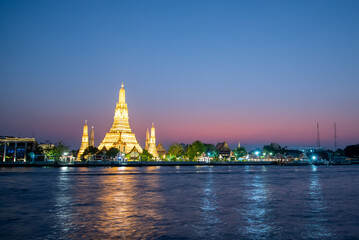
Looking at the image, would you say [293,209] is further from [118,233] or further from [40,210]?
[40,210]

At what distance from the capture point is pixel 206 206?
23.6 metres

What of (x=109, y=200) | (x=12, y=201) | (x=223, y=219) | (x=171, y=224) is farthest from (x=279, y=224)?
(x=12, y=201)

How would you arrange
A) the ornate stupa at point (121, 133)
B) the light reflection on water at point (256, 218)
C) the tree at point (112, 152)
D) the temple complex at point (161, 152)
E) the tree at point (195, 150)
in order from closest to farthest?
the light reflection on water at point (256, 218) < the tree at point (112, 152) < the ornate stupa at point (121, 133) < the tree at point (195, 150) < the temple complex at point (161, 152)

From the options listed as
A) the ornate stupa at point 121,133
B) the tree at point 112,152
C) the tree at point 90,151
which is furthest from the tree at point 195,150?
the tree at point 90,151

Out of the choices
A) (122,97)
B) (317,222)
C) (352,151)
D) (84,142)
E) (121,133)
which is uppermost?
(122,97)

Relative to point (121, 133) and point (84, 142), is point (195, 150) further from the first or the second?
point (84, 142)

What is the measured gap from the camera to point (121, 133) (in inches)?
4845

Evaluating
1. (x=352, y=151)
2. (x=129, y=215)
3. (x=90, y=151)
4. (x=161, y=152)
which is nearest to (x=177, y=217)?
(x=129, y=215)

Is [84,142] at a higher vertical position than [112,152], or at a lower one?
higher

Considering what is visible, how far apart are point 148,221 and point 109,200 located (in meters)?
9.21

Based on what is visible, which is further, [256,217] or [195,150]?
[195,150]

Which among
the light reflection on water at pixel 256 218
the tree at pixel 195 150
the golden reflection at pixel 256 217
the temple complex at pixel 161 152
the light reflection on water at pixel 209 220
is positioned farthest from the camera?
the temple complex at pixel 161 152

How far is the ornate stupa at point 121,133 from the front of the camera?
122 m

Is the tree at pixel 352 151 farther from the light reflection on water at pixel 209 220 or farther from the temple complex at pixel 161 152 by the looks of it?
the light reflection on water at pixel 209 220
